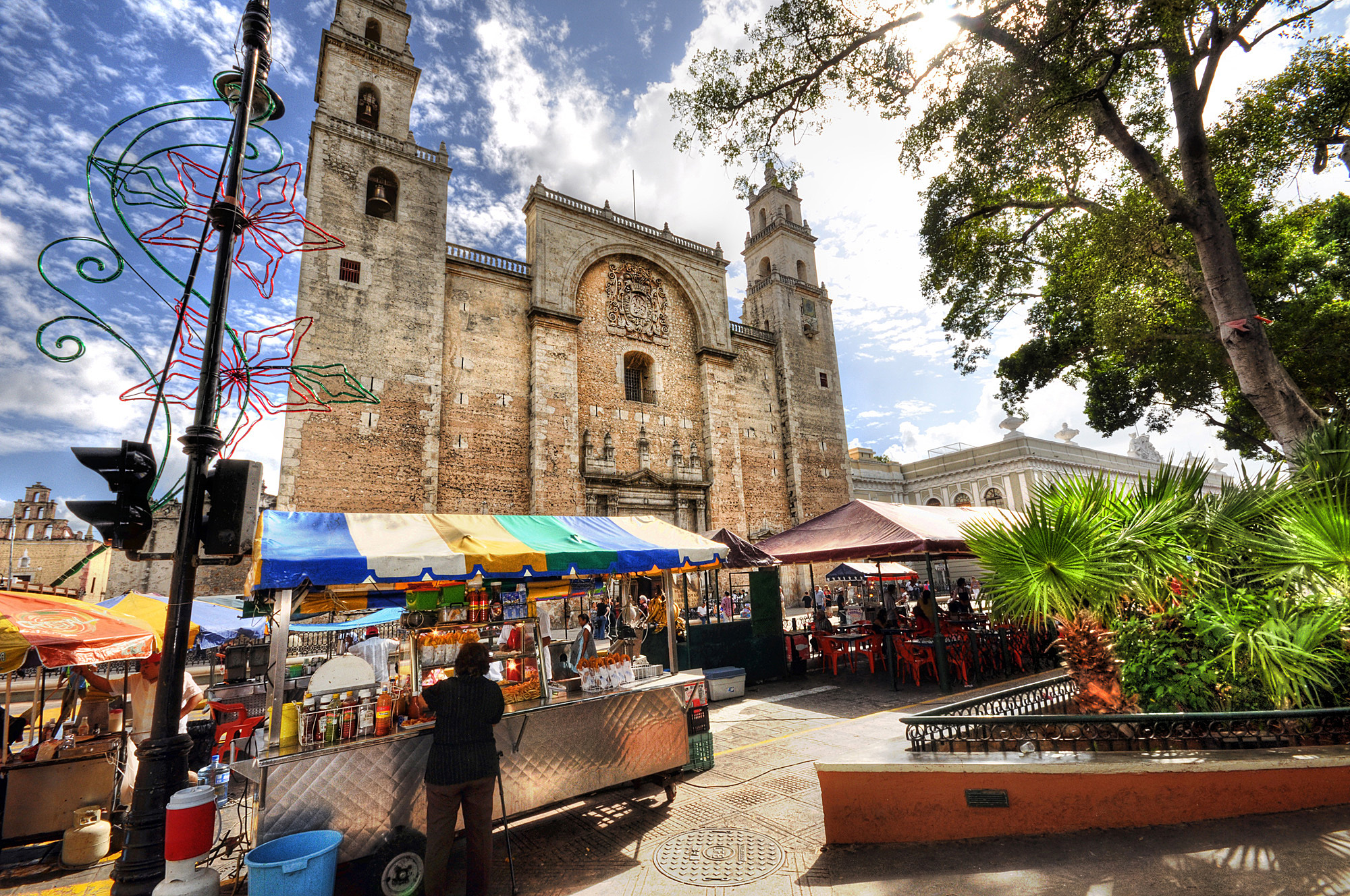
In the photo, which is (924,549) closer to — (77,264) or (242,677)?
(77,264)

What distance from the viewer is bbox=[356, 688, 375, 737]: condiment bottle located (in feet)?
13.5

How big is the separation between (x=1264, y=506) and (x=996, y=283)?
8.12 meters

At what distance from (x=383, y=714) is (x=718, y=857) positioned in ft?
8.78

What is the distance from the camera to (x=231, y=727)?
7238 millimetres

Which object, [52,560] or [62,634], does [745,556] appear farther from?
[52,560]

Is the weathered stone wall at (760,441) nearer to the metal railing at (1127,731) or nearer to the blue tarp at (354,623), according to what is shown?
the blue tarp at (354,623)

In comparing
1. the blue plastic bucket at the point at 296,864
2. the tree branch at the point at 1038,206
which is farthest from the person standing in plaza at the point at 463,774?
the tree branch at the point at 1038,206

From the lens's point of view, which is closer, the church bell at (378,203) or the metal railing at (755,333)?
the church bell at (378,203)

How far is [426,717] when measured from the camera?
4457mm

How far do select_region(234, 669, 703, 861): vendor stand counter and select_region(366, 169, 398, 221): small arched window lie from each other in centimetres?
1716

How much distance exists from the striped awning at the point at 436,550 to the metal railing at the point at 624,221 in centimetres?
1833

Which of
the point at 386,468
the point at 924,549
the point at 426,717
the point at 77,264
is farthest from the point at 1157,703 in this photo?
the point at 386,468

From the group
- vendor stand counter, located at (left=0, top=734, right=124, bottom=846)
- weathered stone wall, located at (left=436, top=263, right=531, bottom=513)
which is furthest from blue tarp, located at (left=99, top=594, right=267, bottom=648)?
weathered stone wall, located at (left=436, top=263, right=531, bottom=513)

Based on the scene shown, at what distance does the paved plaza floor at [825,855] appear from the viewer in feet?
9.70
